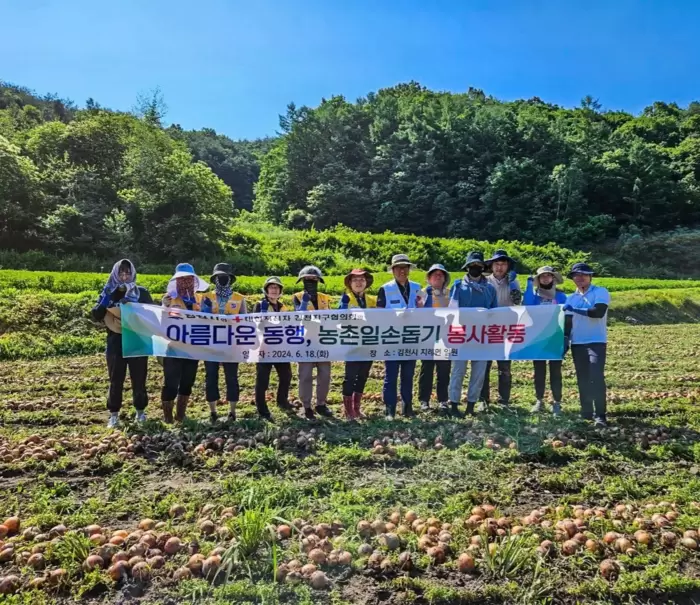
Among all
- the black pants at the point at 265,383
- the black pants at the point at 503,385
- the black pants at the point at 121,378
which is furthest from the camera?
the black pants at the point at 503,385

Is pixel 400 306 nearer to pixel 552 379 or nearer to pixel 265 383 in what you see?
pixel 265 383

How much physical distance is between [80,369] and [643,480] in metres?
10.4

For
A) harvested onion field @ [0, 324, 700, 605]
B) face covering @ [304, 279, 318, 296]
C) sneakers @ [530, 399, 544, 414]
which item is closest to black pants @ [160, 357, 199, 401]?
harvested onion field @ [0, 324, 700, 605]

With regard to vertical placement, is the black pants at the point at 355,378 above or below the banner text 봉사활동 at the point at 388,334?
below

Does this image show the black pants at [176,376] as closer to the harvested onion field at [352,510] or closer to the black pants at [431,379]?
the harvested onion field at [352,510]

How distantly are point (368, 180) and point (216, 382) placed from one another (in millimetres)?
53441

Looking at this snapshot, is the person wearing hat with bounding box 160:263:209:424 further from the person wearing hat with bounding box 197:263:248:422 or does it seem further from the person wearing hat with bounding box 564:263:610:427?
the person wearing hat with bounding box 564:263:610:427

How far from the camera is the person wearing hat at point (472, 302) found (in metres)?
7.46

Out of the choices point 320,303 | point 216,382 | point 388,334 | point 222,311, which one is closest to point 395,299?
point 388,334

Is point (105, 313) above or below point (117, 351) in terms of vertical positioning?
above

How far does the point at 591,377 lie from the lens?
7.02 metres

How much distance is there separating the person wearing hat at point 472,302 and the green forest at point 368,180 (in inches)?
879

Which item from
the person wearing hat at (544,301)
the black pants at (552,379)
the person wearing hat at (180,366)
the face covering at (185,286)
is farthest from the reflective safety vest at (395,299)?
the face covering at (185,286)

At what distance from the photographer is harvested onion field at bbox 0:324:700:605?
3402 mm
